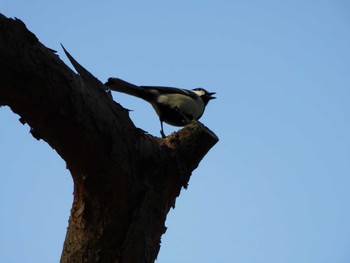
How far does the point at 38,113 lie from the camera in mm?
2516

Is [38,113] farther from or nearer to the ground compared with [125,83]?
nearer to the ground

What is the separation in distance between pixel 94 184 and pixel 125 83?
6.61 ft

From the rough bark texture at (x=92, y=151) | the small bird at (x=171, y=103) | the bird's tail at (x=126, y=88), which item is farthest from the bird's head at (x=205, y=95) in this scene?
the rough bark texture at (x=92, y=151)

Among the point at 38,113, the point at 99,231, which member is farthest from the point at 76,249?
the point at 38,113

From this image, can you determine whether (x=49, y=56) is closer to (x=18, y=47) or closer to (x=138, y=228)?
(x=18, y=47)

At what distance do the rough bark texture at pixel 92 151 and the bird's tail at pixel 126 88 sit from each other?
1408 mm

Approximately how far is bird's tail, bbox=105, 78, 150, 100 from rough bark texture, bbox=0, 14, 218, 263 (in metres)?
1.41

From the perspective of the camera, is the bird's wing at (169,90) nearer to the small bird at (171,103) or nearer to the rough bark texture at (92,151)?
the small bird at (171,103)

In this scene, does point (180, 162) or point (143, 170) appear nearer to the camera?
point (143, 170)

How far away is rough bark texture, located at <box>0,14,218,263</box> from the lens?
2.42 m

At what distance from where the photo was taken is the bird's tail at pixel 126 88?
4384 millimetres

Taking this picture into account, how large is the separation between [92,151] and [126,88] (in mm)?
2121

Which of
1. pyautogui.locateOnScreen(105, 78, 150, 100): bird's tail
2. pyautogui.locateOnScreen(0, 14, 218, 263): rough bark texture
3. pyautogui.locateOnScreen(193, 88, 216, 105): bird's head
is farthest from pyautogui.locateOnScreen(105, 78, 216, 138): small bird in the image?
pyautogui.locateOnScreen(0, 14, 218, 263): rough bark texture

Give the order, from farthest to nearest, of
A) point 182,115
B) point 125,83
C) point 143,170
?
point 182,115 < point 125,83 < point 143,170
